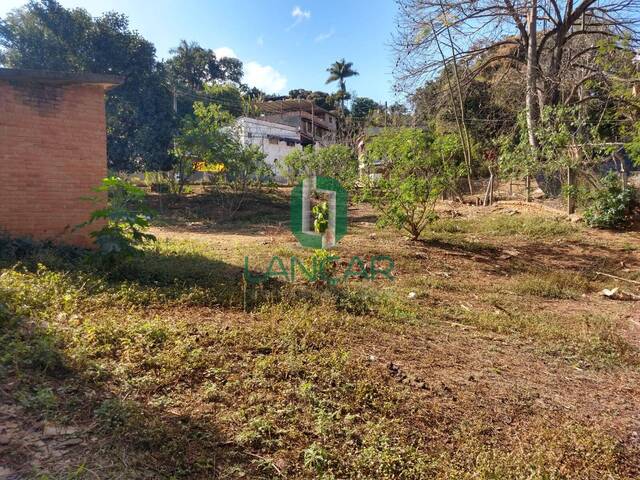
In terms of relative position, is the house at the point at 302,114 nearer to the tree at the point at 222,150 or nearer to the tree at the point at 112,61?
the tree at the point at 112,61

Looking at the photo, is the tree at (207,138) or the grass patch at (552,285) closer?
the grass patch at (552,285)

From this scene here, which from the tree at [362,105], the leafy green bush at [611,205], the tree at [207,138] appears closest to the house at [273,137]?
the tree at [362,105]

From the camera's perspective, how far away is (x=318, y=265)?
18.1 feet

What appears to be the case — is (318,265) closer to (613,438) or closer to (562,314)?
(562,314)

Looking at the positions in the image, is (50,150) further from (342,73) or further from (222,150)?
(342,73)

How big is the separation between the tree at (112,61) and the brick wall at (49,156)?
1007cm

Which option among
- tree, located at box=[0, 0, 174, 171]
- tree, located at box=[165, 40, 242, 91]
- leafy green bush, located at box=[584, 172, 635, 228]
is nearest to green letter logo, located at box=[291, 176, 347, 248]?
leafy green bush, located at box=[584, 172, 635, 228]

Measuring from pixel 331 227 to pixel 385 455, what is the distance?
6787 millimetres

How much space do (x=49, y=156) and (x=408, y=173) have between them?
6.33 m

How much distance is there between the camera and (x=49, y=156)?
617 centimetres

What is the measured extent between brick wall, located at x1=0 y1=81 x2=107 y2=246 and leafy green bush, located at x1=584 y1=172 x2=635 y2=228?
10795 mm

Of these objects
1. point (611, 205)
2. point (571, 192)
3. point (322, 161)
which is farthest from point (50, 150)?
point (611, 205)

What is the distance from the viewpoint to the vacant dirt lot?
2.06 m

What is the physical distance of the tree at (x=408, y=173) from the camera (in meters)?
7.68
